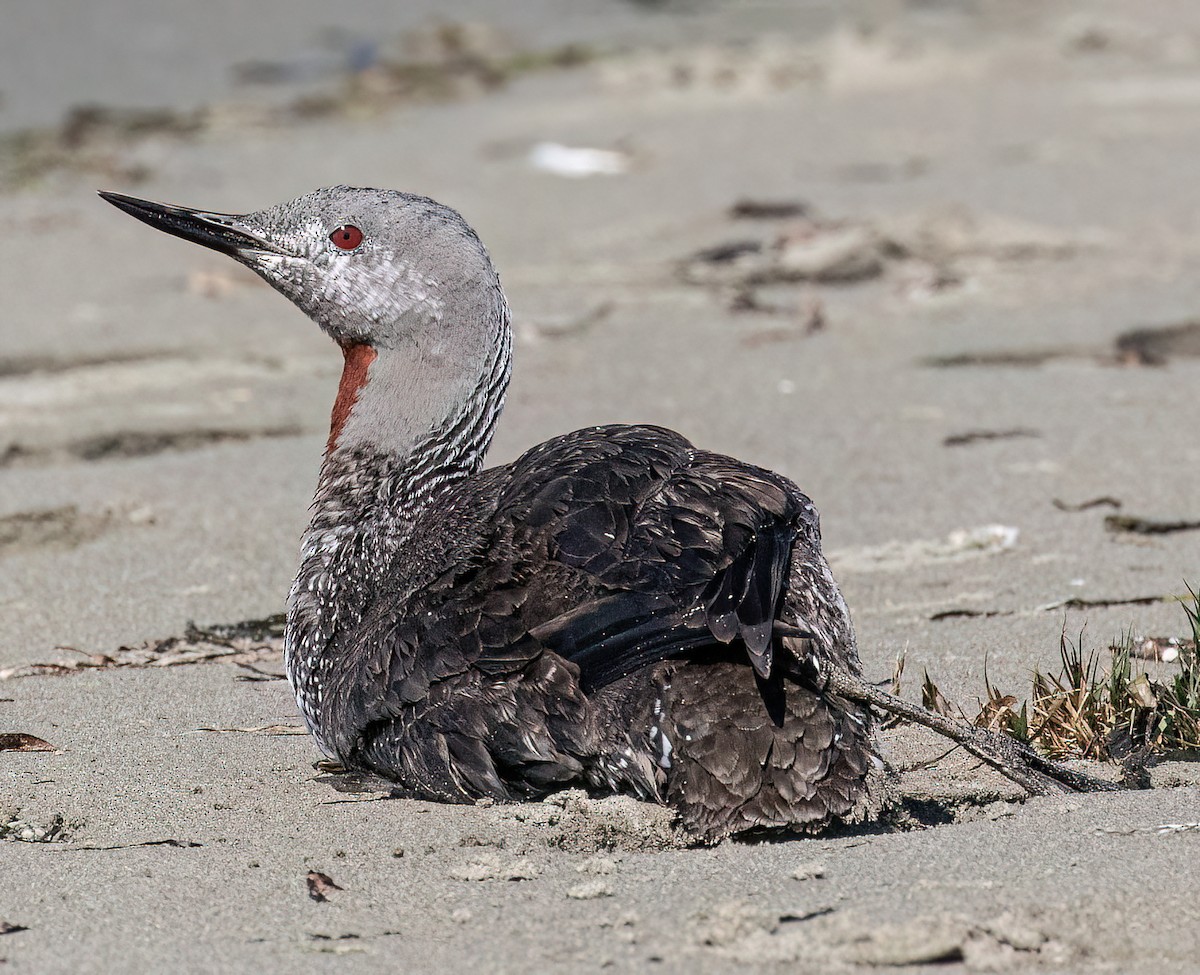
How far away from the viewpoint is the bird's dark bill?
4.36 m

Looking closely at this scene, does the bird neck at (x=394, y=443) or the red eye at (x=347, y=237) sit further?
the red eye at (x=347, y=237)

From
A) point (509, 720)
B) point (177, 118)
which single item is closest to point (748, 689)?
point (509, 720)

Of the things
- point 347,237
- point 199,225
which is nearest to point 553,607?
point 347,237

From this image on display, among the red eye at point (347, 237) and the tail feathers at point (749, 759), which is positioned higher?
the red eye at point (347, 237)

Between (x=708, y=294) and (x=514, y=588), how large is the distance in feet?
14.9

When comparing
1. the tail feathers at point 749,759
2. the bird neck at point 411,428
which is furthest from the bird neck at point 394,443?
the tail feathers at point 749,759

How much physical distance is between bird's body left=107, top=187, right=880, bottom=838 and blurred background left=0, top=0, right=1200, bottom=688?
90 cm

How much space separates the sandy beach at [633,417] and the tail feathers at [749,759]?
0.07 m

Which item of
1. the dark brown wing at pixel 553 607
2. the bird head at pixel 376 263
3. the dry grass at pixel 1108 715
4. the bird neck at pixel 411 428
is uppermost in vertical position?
the bird head at pixel 376 263

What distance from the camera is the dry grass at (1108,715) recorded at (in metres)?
3.61

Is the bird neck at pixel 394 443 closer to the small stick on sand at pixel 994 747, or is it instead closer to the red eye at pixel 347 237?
the red eye at pixel 347 237

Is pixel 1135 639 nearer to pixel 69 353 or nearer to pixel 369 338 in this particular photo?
pixel 369 338

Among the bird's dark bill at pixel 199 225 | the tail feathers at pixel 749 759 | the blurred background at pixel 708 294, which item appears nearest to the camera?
the tail feathers at pixel 749 759

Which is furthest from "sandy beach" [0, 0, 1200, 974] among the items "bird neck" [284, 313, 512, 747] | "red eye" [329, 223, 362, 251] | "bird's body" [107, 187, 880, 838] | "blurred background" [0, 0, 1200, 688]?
"red eye" [329, 223, 362, 251]
